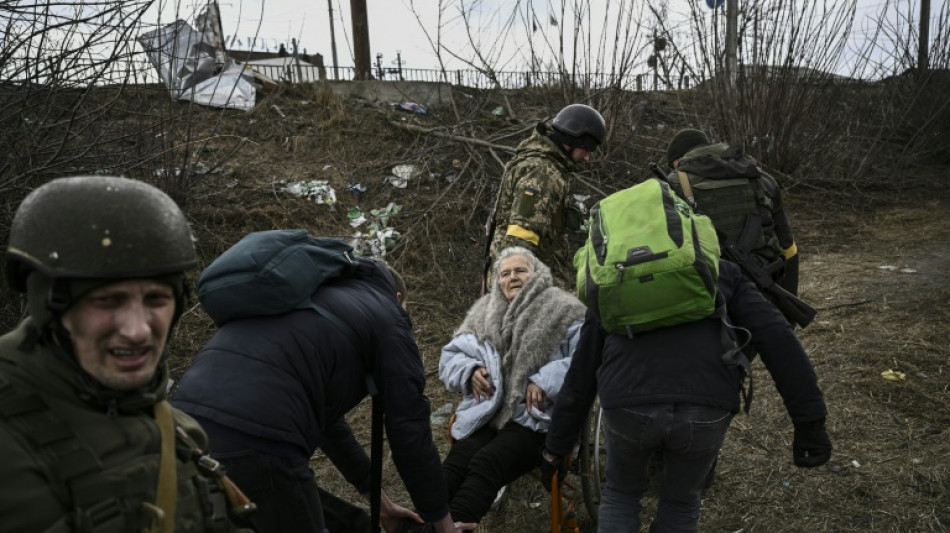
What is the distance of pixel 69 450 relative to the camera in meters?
1.19

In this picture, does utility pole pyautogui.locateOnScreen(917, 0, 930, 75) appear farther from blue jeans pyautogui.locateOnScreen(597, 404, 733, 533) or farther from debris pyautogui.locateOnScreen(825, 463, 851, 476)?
blue jeans pyautogui.locateOnScreen(597, 404, 733, 533)

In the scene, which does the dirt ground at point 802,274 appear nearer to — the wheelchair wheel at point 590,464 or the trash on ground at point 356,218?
the trash on ground at point 356,218

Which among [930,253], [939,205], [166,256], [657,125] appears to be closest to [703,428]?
[166,256]

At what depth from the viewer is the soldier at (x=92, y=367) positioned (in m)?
1.17

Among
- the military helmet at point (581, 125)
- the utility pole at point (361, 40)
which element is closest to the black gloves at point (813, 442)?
the military helmet at point (581, 125)

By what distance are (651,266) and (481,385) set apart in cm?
131

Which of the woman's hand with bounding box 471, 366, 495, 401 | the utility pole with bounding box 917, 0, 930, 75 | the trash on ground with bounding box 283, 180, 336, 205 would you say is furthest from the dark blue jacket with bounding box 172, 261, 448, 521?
the utility pole with bounding box 917, 0, 930, 75

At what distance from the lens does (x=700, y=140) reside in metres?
3.75

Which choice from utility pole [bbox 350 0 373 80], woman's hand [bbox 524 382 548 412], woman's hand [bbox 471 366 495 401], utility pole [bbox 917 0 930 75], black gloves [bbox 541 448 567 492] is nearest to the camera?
black gloves [bbox 541 448 567 492]

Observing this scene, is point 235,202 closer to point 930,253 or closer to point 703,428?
point 703,428

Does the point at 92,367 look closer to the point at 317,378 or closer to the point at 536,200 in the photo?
the point at 317,378

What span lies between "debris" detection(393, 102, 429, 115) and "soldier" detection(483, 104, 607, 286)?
544cm

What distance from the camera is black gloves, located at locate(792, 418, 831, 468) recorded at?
2.48 meters

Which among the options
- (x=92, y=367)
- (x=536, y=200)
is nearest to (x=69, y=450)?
(x=92, y=367)
